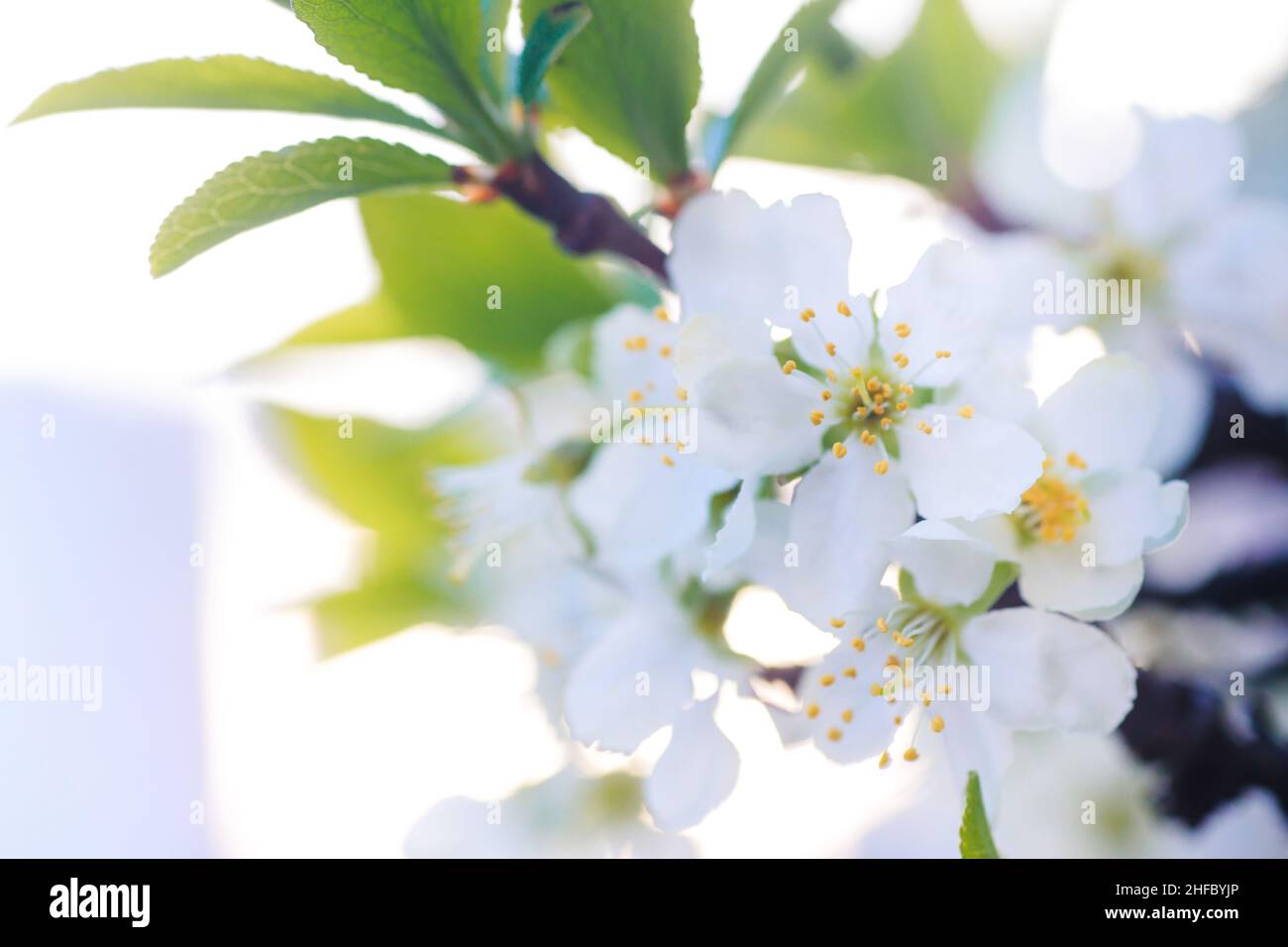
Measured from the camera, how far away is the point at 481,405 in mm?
771

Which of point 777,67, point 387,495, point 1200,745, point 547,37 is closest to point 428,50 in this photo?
point 547,37

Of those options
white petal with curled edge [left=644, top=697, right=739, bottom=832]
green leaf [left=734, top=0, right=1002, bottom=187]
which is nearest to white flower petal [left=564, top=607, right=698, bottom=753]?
white petal with curled edge [left=644, top=697, right=739, bottom=832]

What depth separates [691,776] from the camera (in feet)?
1.68

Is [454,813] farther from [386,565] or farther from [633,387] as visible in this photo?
[633,387]

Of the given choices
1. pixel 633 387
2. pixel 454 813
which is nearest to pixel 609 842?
pixel 454 813

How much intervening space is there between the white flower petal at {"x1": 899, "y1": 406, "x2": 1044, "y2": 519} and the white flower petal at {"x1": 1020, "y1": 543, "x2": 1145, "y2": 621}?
0.19 feet

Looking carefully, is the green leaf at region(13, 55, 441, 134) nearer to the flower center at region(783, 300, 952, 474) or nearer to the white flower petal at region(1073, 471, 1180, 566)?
the flower center at region(783, 300, 952, 474)

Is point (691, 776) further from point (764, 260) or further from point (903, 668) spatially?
point (764, 260)

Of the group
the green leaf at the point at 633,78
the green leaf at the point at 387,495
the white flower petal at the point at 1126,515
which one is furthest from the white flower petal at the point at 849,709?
the green leaf at the point at 387,495

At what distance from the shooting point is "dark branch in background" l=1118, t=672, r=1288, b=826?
522mm

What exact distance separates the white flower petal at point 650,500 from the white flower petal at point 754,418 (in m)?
0.03

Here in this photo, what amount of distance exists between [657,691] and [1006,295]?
0.82ft

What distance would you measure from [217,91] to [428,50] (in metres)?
0.12
